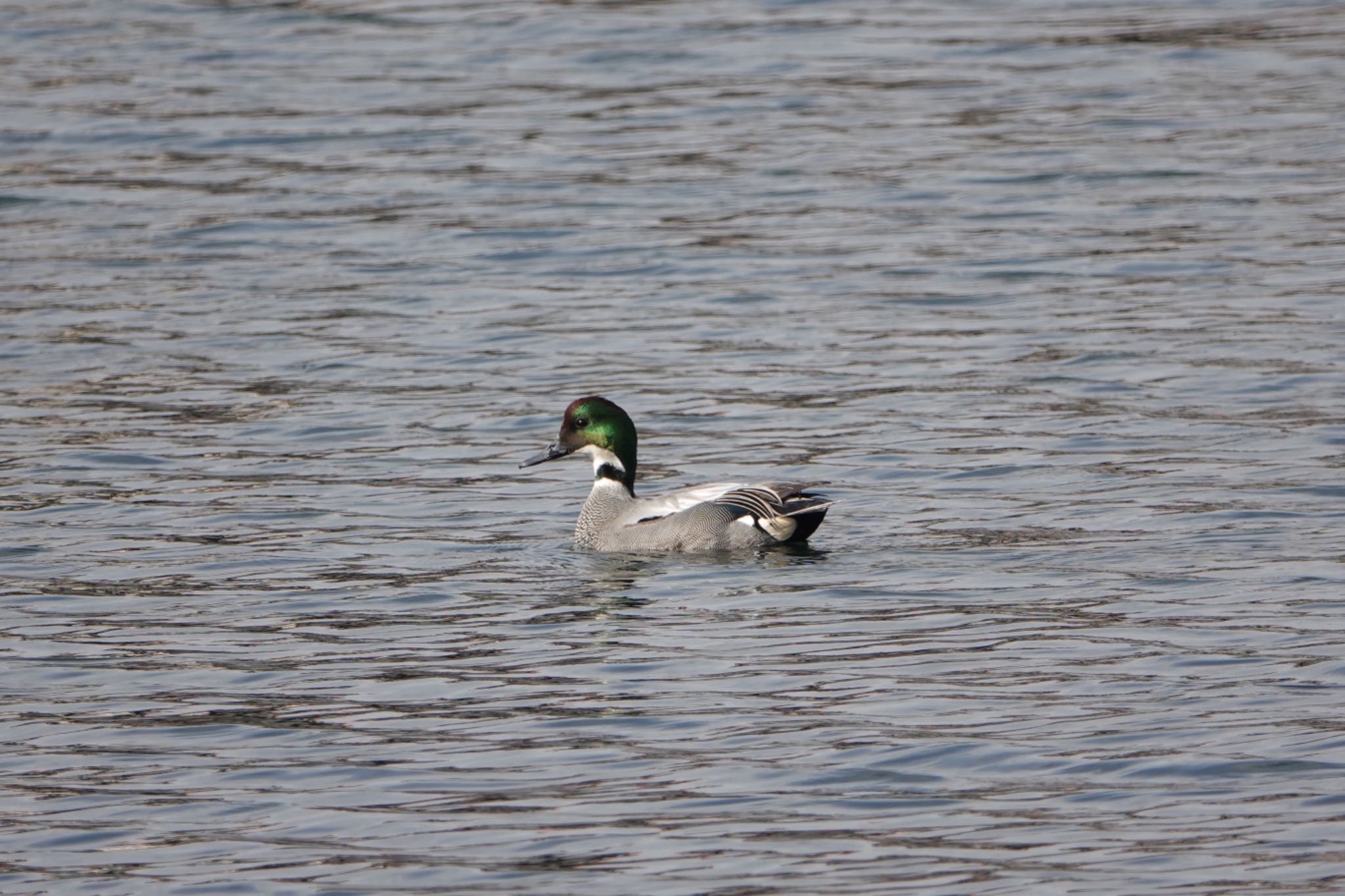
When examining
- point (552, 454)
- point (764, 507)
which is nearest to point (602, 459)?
point (552, 454)

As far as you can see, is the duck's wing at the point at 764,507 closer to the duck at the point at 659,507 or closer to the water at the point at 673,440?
the duck at the point at 659,507

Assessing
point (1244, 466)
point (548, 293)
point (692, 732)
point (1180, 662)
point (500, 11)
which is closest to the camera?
point (692, 732)

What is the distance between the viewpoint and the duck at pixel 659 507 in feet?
36.6

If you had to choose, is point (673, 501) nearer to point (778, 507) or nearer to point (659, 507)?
point (659, 507)

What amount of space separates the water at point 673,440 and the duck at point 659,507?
9.0 inches

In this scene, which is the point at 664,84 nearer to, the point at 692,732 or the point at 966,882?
the point at 692,732

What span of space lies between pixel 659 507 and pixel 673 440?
91.5 inches

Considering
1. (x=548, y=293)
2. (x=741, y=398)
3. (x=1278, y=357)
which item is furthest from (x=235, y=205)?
(x=1278, y=357)

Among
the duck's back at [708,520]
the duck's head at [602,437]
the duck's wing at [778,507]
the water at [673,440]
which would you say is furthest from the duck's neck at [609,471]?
the duck's wing at [778,507]

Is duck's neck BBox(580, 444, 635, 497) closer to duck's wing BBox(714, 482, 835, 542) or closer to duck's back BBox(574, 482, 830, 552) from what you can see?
duck's back BBox(574, 482, 830, 552)

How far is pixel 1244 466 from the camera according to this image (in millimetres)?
12266

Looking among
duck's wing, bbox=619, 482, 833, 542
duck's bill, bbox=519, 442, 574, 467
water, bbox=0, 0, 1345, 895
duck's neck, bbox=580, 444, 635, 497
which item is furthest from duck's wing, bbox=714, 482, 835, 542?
duck's bill, bbox=519, 442, 574, 467

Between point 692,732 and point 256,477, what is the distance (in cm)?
531

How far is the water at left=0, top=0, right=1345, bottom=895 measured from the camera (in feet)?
24.4
